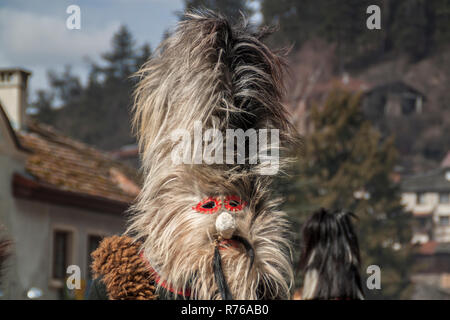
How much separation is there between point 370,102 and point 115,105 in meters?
24.4

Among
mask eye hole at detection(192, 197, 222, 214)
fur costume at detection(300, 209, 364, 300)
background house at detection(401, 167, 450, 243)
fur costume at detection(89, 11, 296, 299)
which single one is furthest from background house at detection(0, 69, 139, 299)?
background house at detection(401, 167, 450, 243)

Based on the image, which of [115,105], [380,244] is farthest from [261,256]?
[115,105]

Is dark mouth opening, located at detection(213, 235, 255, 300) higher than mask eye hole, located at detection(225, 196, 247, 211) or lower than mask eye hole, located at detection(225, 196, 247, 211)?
lower

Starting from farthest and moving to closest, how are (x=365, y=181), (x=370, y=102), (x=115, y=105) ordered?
(x=370, y=102), (x=115, y=105), (x=365, y=181)

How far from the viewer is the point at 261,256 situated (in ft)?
9.21

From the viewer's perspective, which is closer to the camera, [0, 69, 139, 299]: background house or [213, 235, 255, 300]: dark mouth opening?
[213, 235, 255, 300]: dark mouth opening

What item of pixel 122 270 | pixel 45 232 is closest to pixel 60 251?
pixel 45 232

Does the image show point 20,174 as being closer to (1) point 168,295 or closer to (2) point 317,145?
A: (1) point 168,295

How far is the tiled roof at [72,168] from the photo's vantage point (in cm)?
1802

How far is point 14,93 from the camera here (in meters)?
20.3

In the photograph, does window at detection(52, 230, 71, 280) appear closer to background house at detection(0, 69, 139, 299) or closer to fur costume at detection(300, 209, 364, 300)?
background house at detection(0, 69, 139, 299)

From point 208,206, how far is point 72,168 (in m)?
18.2

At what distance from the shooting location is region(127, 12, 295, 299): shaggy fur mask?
109 inches

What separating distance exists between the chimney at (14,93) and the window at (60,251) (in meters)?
4.02
